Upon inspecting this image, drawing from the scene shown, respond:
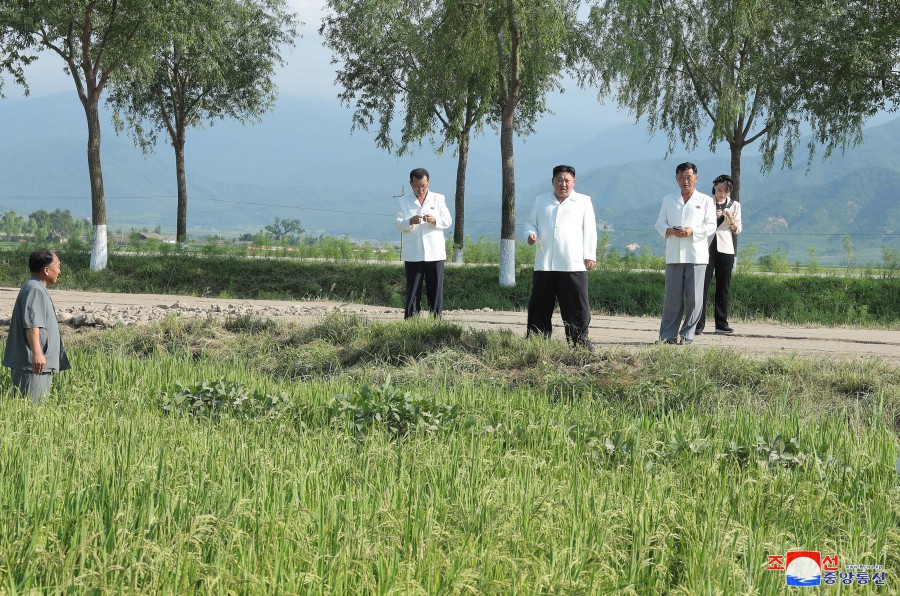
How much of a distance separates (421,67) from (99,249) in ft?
30.7

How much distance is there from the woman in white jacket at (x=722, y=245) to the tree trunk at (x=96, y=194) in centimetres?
1602

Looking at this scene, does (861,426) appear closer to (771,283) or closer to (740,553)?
(740,553)

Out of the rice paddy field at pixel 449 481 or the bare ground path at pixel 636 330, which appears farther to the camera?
the bare ground path at pixel 636 330

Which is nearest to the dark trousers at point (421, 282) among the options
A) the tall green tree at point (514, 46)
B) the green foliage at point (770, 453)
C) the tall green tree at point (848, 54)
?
the green foliage at point (770, 453)

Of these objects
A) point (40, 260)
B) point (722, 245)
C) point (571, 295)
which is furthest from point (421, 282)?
point (40, 260)

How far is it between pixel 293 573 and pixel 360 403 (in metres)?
3.40

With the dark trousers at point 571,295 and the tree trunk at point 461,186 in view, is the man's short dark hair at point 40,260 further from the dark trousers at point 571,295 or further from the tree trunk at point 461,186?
the tree trunk at point 461,186

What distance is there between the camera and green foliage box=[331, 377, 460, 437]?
6023mm

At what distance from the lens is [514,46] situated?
811 inches

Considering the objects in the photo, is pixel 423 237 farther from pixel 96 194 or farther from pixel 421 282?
pixel 96 194

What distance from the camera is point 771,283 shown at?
61.8 feet

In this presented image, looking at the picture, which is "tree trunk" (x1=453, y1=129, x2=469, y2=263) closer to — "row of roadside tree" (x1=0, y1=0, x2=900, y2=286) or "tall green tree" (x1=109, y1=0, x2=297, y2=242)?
"row of roadside tree" (x1=0, y1=0, x2=900, y2=286)

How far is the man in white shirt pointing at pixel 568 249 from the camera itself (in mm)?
9047

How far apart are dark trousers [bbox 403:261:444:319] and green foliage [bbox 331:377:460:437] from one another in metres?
3.91
